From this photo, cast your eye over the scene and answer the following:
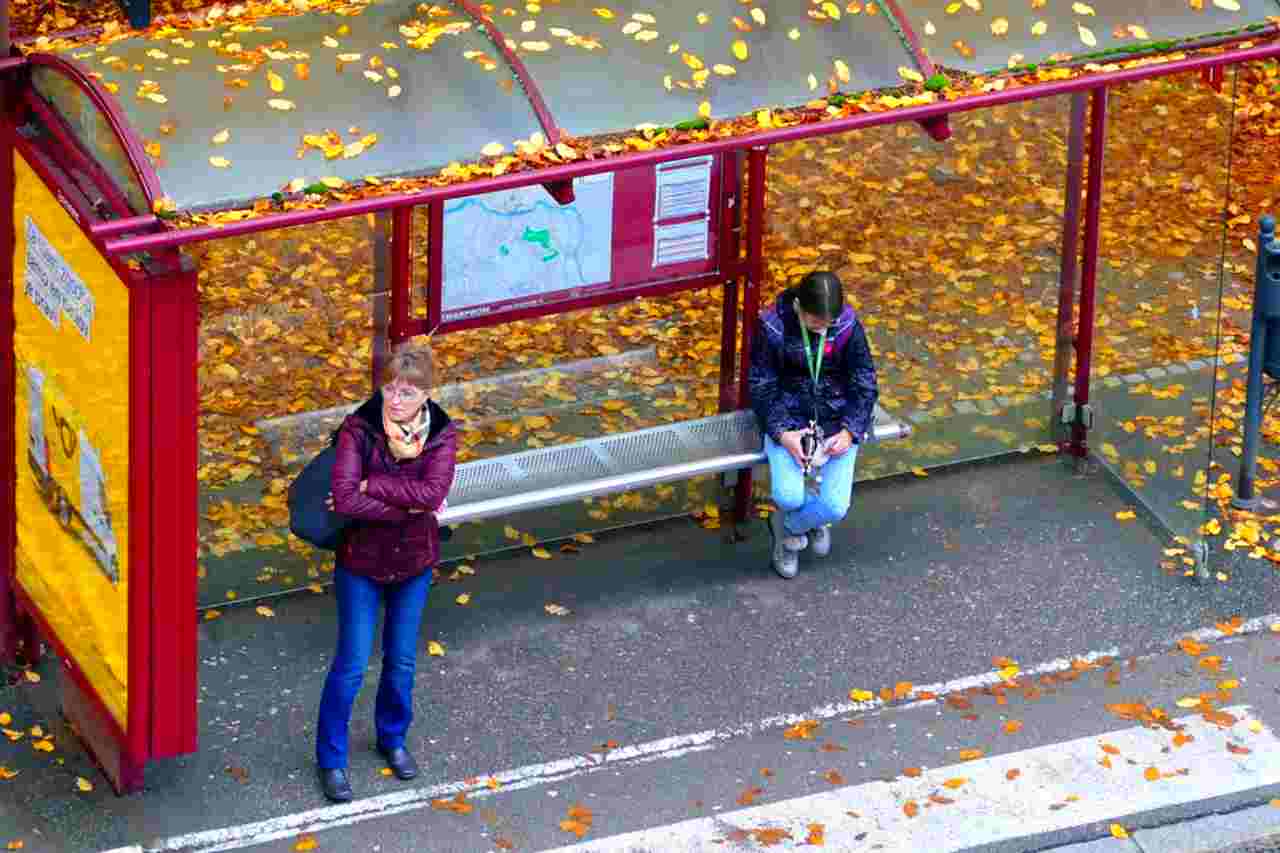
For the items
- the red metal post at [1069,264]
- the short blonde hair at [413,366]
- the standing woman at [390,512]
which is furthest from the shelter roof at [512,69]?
the red metal post at [1069,264]

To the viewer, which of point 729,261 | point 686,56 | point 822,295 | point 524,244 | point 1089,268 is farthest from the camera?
point 1089,268

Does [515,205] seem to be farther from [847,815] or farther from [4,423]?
[847,815]

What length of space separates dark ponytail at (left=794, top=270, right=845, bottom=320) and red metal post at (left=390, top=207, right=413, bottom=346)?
140cm

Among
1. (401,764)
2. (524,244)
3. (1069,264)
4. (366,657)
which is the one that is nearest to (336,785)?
(401,764)

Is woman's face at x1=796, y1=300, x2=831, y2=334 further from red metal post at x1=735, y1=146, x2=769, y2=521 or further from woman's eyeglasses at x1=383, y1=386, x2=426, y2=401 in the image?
woman's eyeglasses at x1=383, y1=386, x2=426, y2=401

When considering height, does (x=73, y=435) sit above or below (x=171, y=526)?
above

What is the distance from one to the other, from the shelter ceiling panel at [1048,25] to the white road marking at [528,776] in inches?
85.3

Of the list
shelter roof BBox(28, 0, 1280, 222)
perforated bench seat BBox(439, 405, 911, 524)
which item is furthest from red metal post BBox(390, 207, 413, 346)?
shelter roof BBox(28, 0, 1280, 222)

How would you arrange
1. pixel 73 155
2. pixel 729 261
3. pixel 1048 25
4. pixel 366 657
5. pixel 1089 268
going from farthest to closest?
pixel 1089 268 < pixel 729 261 < pixel 1048 25 < pixel 366 657 < pixel 73 155

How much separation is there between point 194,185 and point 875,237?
3.25m

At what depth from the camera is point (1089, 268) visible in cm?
993

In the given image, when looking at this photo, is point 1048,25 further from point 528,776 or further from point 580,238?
point 528,776

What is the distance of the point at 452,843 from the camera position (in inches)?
307

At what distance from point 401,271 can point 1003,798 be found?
2788 mm
